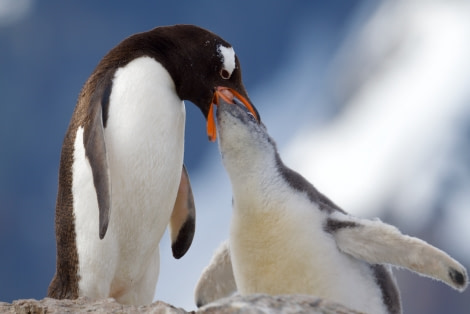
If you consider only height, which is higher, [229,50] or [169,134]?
[229,50]

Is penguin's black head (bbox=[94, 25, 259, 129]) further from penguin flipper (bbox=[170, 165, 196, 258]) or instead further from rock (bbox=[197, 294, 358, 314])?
rock (bbox=[197, 294, 358, 314])

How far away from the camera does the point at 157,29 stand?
123 inches

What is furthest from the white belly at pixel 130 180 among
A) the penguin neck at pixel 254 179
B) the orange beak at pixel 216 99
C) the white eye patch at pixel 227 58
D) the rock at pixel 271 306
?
the rock at pixel 271 306

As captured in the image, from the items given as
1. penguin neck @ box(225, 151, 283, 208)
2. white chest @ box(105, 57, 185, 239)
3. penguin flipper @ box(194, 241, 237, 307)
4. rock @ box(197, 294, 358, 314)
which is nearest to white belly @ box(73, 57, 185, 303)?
white chest @ box(105, 57, 185, 239)

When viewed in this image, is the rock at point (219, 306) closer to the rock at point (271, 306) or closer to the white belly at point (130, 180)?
the rock at point (271, 306)

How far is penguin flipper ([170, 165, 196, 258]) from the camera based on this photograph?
3445 millimetres

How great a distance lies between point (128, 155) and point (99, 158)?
0.54 ft

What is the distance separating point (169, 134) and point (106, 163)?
0.34m

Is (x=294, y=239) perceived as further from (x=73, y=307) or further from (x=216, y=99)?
(x=73, y=307)

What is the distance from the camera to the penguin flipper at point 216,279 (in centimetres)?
365

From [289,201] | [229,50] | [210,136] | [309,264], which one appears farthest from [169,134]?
[309,264]

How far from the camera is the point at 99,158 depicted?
273 cm

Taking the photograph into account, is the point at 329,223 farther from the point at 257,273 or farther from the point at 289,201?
the point at 257,273

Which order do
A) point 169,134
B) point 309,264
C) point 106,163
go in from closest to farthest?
point 106,163
point 169,134
point 309,264
